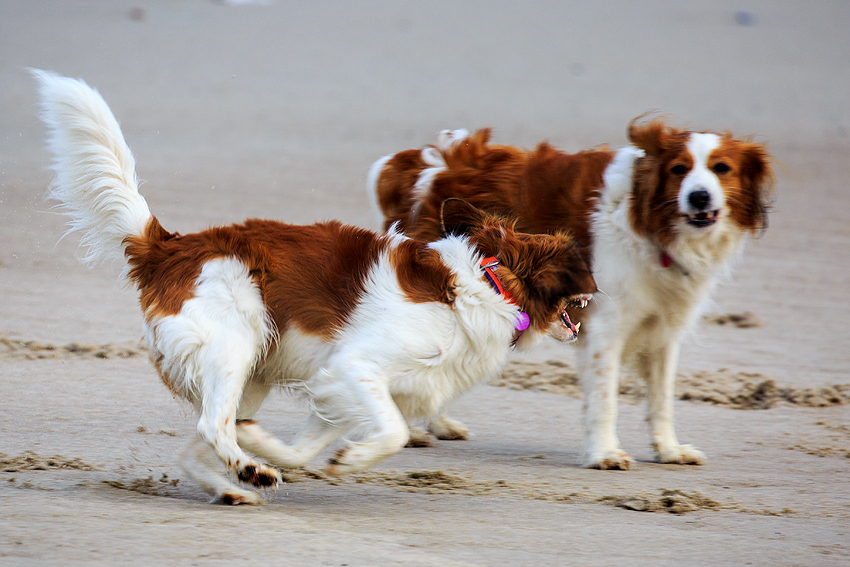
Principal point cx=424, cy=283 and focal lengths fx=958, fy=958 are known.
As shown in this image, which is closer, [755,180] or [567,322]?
[567,322]

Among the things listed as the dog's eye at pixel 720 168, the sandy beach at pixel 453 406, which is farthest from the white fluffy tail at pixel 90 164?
the dog's eye at pixel 720 168

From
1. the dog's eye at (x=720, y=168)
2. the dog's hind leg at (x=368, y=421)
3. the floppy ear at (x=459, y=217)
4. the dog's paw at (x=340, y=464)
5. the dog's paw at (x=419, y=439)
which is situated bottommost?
Result: the dog's paw at (x=419, y=439)

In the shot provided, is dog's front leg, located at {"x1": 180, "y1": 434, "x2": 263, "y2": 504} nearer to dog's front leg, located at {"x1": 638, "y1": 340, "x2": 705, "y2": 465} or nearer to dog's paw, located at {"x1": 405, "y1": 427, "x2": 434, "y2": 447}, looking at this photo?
dog's paw, located at {"x1": 405, "y1": 427, "x2": 434, "y2": 447}

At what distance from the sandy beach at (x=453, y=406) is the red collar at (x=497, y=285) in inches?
29.5

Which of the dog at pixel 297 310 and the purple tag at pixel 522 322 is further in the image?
the purple tag at pixel 522 322

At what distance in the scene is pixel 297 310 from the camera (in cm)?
391

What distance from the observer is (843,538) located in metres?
3.69

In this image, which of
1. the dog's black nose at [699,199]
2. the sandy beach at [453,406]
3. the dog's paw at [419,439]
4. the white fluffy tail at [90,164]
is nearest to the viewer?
the sandy beach at [453,406]

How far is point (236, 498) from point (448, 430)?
1741mm

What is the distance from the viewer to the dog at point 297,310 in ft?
12.1

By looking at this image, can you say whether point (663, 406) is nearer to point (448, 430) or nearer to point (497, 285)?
point (448, 430)

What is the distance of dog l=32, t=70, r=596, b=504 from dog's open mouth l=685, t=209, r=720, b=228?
2.55 ft

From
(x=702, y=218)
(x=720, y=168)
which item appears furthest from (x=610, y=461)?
(x=720, y=168)

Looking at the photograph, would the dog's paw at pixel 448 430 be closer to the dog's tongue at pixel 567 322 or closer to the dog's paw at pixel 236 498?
the dog's tongue at pixel 567 322
